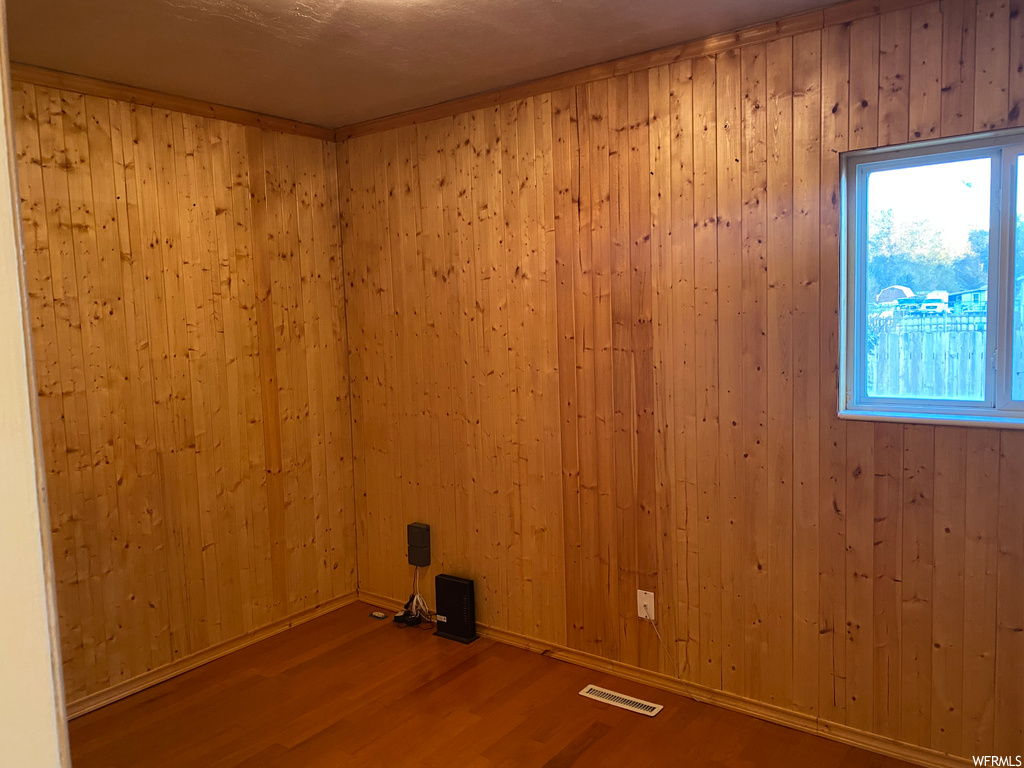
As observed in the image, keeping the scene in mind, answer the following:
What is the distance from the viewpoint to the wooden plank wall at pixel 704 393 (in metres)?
2.64

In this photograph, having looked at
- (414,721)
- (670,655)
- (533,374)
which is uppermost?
(533,374)

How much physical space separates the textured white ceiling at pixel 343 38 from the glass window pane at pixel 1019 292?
996 millimetres

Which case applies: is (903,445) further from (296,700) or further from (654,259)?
(296,700)

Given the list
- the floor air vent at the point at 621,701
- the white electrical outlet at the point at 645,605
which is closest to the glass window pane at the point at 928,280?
the white electrical outlet at the point at 645,605

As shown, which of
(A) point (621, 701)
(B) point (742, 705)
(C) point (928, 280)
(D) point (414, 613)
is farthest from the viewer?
(D) point (414, 613)

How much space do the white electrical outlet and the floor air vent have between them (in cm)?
36

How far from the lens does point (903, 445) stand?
2738mm

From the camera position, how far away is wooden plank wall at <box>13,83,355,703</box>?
128 inches

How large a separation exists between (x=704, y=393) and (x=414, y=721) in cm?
188

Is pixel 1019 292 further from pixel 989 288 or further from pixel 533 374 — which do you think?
pixel 533 374

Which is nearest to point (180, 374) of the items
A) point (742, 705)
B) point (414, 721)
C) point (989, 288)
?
point (414, 721)

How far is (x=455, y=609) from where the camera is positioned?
156 inches

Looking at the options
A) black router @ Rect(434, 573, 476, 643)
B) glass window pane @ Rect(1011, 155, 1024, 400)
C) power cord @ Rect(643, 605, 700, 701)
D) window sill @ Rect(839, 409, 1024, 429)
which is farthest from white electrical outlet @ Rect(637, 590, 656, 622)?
glass window pane @ Rect(1011, 155, 1024, 400)

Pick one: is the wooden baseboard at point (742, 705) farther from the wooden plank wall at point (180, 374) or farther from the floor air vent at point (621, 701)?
the wooden plank wall at point (180, 374)
